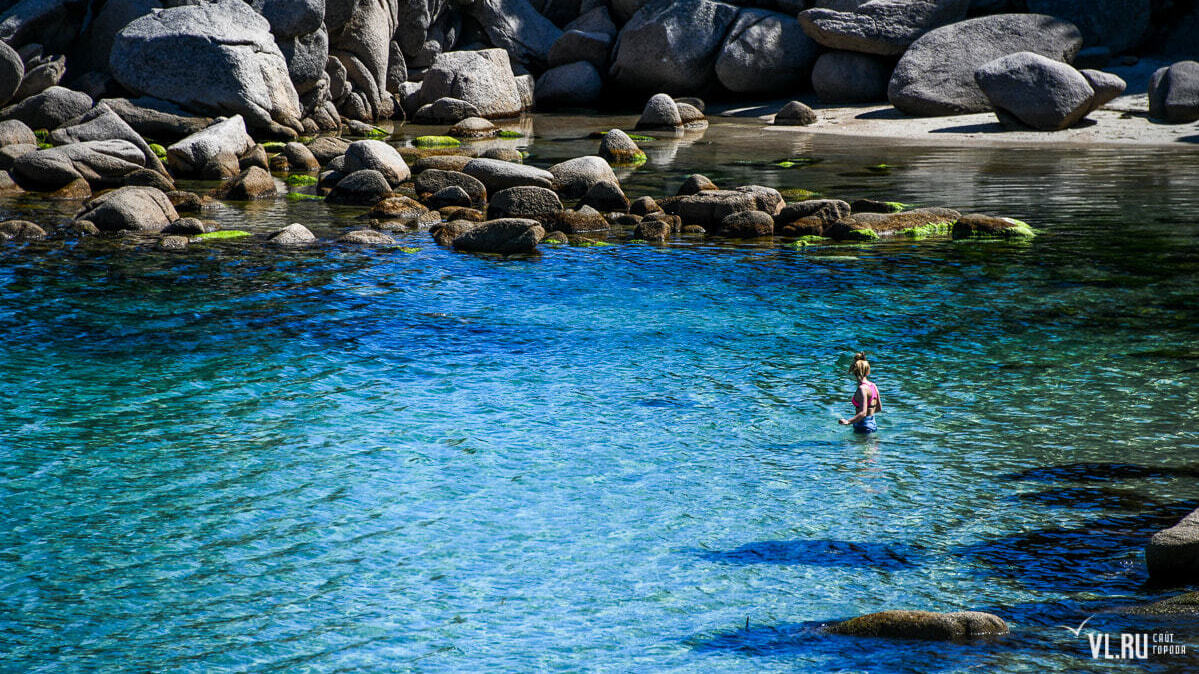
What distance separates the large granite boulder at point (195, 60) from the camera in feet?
84.8

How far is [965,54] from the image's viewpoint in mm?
30219

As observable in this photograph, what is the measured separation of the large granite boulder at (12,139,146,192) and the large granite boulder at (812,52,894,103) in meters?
21.4

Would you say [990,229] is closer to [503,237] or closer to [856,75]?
[503,237]

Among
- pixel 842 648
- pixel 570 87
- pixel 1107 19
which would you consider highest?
pixel 1107 19

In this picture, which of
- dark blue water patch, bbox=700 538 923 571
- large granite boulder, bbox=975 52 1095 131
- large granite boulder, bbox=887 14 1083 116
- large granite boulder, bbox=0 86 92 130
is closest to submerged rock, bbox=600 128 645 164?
large granite boulder, bbox=975 52 1095 131

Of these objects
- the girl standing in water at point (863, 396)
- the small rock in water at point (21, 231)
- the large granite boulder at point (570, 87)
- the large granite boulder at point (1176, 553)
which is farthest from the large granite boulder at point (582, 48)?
the large granite boulder at point (1176, 553)

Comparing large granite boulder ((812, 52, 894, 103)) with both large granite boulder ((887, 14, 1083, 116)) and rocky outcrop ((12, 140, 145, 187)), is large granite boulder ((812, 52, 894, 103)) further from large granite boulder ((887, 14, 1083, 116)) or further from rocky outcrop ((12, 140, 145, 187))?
rocky outcrop ((12, 140, 145, 187))

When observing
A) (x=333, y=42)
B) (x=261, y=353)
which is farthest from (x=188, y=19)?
(x=261, y=353)

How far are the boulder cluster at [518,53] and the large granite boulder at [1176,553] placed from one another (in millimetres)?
23624

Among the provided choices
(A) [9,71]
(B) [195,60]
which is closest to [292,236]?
(B) [195,60]

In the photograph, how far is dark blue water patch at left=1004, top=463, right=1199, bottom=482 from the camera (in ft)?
23.0

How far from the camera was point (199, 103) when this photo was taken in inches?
1028

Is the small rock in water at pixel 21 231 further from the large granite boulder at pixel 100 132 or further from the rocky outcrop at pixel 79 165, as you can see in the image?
the large granite boulder at pixel 100 132

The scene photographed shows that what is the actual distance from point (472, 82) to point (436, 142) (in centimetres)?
716
